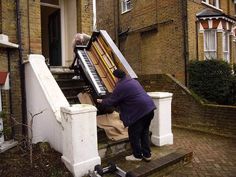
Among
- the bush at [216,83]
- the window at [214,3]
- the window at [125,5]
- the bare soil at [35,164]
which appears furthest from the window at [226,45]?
the bare soil at [35,164]

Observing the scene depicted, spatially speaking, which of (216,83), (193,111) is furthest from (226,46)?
(193,111)

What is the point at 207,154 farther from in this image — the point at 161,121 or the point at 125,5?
the point at 125,5

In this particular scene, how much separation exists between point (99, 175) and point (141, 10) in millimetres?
13191

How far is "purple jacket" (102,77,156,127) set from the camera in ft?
17.7

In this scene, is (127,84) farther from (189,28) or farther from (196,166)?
(189,28)

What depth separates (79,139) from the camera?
5.04m

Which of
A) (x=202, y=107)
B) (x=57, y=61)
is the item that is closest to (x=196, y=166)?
(x=202, y=107)

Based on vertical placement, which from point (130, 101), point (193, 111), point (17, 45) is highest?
point (17, 45)

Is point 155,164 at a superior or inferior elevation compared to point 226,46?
inferior

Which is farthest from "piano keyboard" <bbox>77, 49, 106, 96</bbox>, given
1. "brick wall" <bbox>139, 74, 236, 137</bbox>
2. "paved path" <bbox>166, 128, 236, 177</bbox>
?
"brick wall" <bbox>139, 74, 236, 137</bbox>

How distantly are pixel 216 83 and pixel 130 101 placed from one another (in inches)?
293

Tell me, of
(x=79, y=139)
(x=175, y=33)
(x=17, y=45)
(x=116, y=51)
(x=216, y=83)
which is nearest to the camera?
(x=79, y=139)

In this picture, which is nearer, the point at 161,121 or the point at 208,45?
the point at 161,121

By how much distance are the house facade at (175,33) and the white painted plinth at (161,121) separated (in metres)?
6.71
